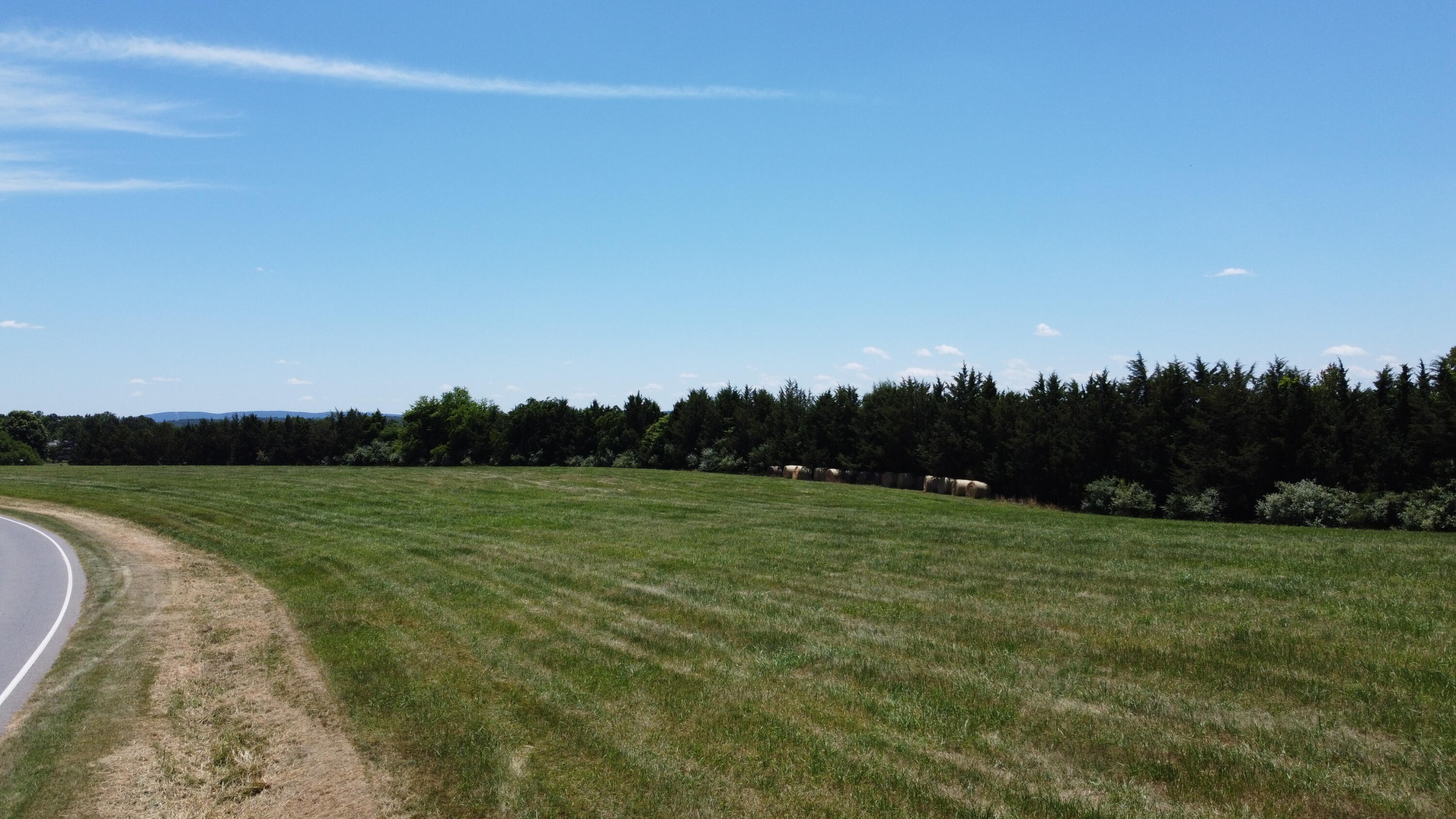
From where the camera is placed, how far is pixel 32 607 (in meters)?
13.8

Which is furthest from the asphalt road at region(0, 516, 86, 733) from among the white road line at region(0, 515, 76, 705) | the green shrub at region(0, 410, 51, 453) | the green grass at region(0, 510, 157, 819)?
the green shrub at region(0, 410, 51, 453)

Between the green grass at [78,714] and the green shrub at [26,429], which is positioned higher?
the green shrub at [26,429]

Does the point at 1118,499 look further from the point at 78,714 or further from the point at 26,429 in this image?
the point at 26,429

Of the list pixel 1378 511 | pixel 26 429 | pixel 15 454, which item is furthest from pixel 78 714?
pixel 26 429

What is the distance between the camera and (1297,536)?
1599 cm

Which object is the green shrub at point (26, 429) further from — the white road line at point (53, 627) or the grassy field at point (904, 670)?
the grassy field at point (904, 670)

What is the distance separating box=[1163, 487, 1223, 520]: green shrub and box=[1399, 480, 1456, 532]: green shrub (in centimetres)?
480

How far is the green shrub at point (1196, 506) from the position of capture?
23.9m

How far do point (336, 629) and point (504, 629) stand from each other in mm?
2665

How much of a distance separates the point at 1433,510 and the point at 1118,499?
8.58 m

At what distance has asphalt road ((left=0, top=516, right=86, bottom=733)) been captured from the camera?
9.81 m

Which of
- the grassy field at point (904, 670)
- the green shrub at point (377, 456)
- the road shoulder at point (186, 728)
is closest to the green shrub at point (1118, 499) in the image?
the grassy field at point (904, 670)

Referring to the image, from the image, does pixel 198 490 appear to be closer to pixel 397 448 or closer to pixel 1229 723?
pixel 397 448

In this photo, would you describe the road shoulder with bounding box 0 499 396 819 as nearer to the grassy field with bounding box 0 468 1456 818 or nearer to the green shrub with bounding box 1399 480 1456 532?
the grassy field with bounding box 0 468 1456 818
